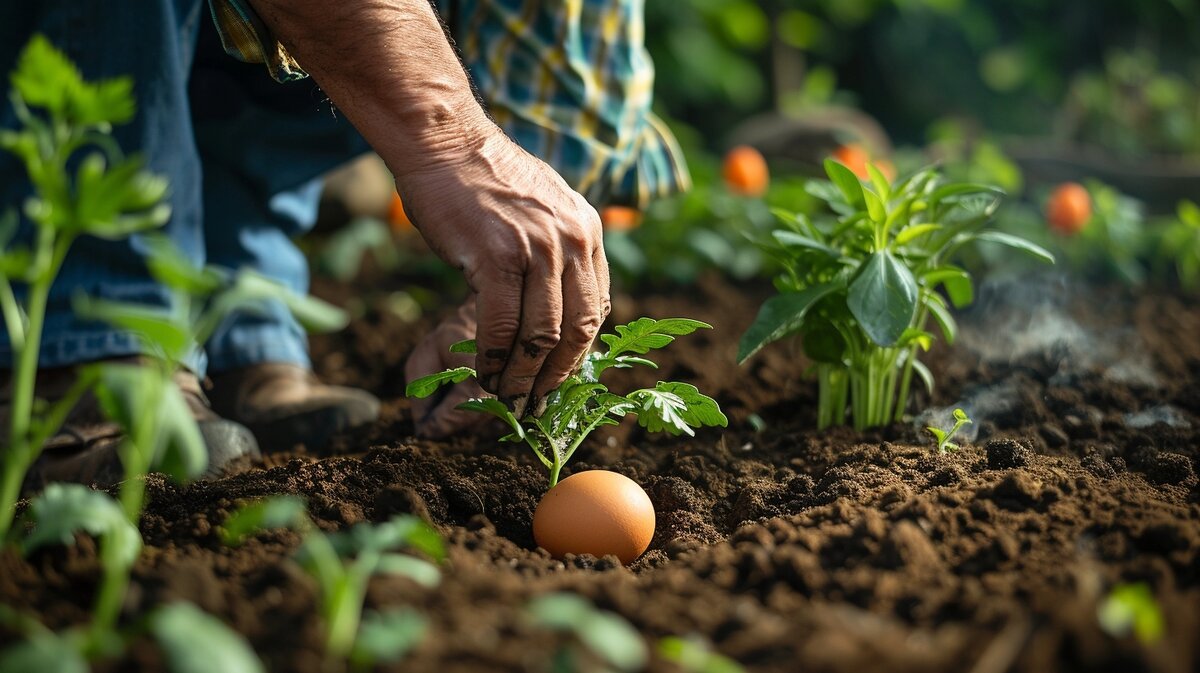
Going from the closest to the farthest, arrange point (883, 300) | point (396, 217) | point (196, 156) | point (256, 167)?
point (883, 300), point (196, 156), point (256, 167), point (396, 217)

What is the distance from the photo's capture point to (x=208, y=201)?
2805mm

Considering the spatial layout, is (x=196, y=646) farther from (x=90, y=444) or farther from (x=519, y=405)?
(x=90, y=444)

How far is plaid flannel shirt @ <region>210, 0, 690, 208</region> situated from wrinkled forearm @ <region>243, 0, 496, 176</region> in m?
0.75

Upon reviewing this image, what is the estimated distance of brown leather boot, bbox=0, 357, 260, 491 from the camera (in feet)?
6.79

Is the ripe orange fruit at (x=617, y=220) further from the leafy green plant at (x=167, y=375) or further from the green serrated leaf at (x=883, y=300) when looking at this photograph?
the leafy green plant at (x=167, y=375)

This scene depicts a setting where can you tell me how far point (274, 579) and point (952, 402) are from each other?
61.0 inches

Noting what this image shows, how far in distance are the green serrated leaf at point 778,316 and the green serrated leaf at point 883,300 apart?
7cm

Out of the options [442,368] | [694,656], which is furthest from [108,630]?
[442,368]

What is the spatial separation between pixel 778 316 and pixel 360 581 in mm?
969

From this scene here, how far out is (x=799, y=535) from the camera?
1489mm

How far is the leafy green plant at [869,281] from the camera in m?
1.85

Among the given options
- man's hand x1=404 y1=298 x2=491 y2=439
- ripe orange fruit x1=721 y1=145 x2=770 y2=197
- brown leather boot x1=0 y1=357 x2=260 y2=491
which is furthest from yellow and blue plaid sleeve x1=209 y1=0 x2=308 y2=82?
ripe orange fruit x1=721 y1=145 x2=770 y2=197

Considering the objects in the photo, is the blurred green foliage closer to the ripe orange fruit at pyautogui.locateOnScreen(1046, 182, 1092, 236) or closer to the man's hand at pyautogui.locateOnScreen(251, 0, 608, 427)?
the ripe orange fruit at pyautogui.locateOnScreen(1046, 182, 1092, 236)

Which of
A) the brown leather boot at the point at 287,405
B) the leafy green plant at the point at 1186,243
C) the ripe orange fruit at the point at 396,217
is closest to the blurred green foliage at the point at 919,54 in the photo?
the ripe orange fruit at the point at 396,217
